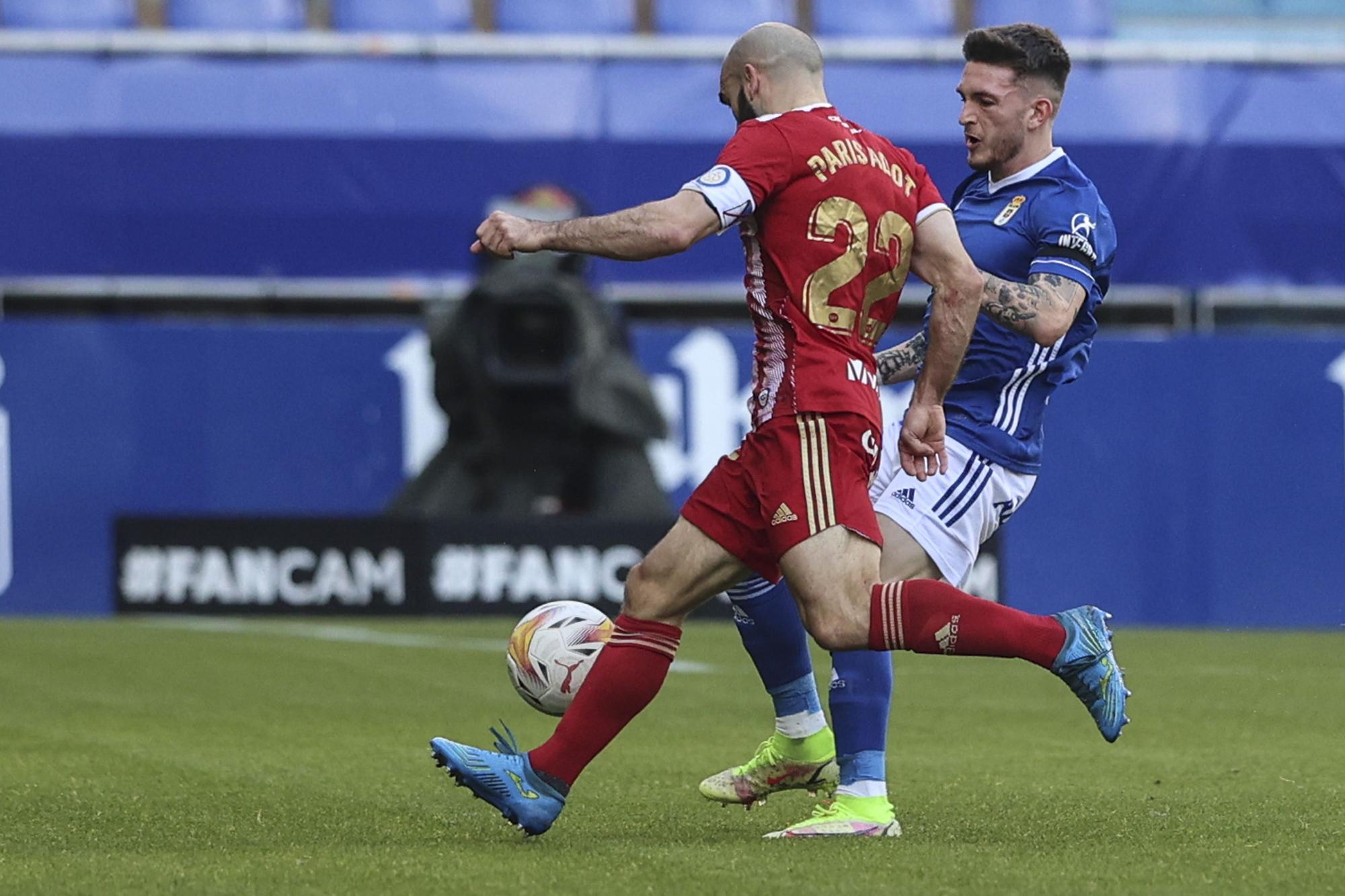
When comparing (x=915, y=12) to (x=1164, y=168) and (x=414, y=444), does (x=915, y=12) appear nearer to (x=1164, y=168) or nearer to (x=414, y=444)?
(x=1164, y=168)

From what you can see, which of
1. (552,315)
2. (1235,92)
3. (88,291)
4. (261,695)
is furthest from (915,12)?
(261,695)

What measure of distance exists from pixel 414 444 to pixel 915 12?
653 centimetres

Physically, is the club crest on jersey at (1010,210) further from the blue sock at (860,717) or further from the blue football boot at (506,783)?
the blue football boot at (506,783)

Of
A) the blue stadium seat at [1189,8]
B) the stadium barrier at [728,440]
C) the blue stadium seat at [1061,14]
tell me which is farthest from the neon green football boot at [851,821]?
the blue stadium seat at [1189,8]

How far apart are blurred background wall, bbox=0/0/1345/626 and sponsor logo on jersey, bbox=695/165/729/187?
10.1 metres

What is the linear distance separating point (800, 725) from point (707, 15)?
14.1 m

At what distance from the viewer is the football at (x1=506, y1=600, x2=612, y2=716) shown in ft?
18.5

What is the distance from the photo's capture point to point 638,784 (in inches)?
262

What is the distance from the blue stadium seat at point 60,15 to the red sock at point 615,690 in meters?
14.5

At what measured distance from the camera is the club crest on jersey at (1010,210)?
580 centimetres

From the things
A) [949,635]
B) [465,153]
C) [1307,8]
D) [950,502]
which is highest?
[1307,8]

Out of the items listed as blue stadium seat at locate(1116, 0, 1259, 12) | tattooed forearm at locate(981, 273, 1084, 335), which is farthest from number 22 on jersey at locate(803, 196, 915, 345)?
blue stadium seat at locate(1116, 0, 1259, 12)

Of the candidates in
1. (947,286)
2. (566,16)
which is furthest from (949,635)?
(566,16)

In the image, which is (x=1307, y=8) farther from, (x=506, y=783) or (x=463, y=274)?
(x=506, y=783)
